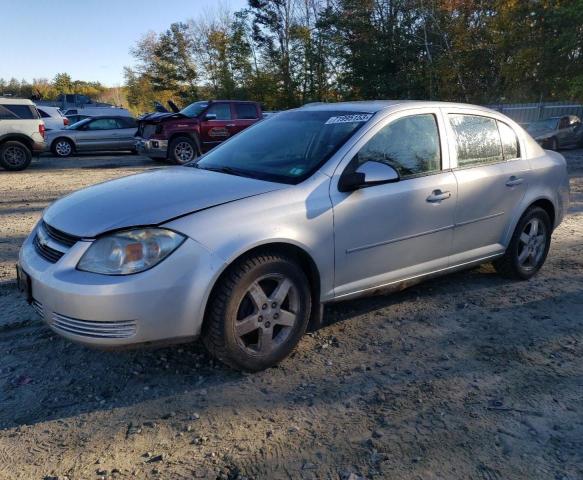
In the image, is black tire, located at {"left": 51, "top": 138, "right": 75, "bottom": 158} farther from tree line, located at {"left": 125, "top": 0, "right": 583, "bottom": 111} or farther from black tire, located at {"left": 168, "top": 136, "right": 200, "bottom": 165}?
tree line, located at {"left": 125, "top": 0, "right": 583, "bottom": 111}

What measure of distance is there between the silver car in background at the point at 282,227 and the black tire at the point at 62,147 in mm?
15274

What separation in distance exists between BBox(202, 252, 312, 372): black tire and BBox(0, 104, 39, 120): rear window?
40.5 ft

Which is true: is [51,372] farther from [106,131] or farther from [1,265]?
[106,131]

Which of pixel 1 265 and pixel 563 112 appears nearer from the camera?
pixel 1 265

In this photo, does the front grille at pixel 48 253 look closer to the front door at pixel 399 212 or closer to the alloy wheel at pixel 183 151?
the front door at pixel 399 212

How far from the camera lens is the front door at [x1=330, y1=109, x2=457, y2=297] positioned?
3420 millimetres

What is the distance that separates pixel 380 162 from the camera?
11.6 feet

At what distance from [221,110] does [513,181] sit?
11628 mm

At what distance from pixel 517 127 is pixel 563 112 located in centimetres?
2206

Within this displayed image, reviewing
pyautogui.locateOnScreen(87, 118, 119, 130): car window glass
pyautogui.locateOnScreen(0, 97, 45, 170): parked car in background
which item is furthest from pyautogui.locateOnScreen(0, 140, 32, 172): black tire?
pyautogui.locateOnScreen(87, 118, 119, 130): car window glass

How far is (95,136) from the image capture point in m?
17.9

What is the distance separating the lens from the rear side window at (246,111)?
1532cm

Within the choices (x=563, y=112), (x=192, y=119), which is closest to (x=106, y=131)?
(x=192, y=119)

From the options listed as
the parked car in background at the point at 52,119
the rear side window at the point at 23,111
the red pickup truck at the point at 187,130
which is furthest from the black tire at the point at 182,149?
the parked car in background at the point at 52,119
